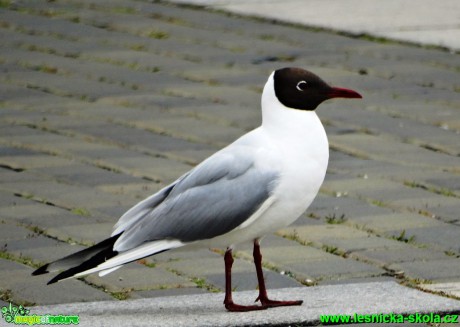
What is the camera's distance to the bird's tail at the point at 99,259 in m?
4.57

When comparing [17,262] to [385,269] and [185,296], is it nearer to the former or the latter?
[185,296]

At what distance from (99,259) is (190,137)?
318cm

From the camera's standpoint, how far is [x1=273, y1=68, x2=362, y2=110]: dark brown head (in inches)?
187

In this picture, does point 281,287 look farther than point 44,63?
No

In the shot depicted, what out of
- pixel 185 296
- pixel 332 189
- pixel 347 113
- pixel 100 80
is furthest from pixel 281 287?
pixel 100 80

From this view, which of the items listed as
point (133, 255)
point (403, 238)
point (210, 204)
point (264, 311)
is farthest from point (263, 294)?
point (403, 238)

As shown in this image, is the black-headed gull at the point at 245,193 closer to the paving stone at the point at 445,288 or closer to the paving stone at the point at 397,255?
the paving stone at the point at 445,288

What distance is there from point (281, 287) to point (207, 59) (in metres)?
4.51

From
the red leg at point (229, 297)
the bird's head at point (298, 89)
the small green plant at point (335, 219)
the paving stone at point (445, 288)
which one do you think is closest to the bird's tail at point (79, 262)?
the red leg at point (229, 297)

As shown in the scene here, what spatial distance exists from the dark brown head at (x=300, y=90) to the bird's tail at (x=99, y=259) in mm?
655

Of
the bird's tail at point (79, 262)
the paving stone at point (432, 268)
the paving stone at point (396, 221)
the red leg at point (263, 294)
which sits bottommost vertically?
the paving stone at point (396, 221)

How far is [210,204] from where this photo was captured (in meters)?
4.69

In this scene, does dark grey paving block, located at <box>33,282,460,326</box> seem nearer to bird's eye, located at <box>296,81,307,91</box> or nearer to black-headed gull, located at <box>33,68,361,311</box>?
black-headed gull, located at <box>33,68,361,311</box>

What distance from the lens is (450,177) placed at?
6.94 m
